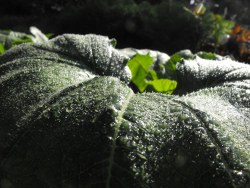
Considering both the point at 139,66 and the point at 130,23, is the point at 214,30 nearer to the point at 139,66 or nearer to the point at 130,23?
the point at 130,23

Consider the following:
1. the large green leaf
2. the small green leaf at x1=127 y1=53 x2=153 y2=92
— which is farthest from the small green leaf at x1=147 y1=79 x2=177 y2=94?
the large green leaf

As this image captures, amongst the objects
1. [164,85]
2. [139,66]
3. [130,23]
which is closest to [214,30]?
[130,23]

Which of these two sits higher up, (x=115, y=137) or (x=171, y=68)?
(x=171, y=68)

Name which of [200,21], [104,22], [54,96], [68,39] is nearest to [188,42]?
[200,21]

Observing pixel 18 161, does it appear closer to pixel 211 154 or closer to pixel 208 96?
pixel 211 154

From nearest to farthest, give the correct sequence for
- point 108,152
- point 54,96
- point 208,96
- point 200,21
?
point 108,152 → point 54,96 → point 208,96 → point 200,21

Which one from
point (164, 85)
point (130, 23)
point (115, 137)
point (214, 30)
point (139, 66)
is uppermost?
point (214, 30)

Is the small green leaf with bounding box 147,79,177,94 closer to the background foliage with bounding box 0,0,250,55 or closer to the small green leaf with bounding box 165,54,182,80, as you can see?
the small green leaf with bounding box 165,54,182,80
